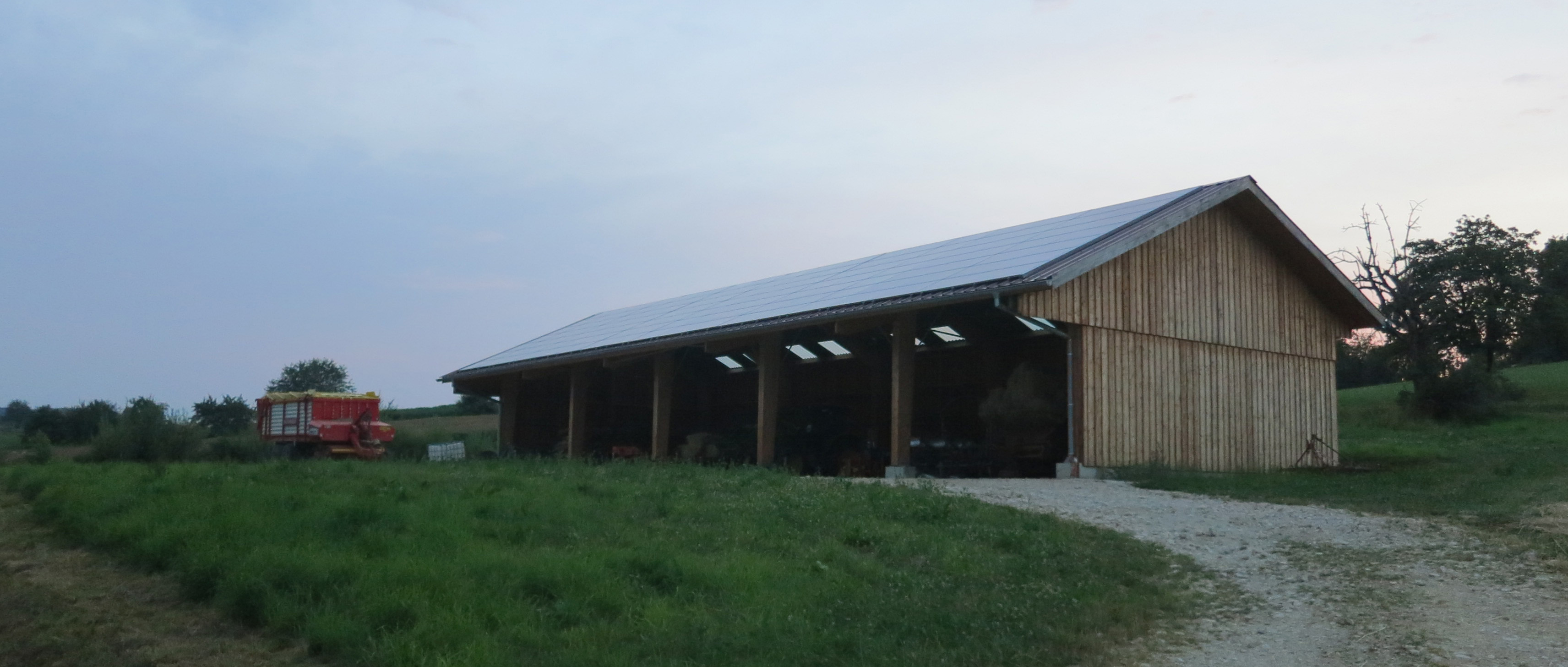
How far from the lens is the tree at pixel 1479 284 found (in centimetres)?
4300

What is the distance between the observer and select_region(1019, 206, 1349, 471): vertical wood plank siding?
1761cm

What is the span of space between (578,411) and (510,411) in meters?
5.27

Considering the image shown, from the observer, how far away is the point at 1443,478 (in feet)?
53.2

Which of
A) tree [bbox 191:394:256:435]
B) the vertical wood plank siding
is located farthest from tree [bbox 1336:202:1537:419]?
tree [bbox 191:394:256:435]

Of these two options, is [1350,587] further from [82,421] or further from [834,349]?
[82,421]

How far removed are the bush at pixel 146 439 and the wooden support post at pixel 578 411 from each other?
8.14 metres

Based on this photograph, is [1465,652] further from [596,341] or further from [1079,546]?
[596,341]

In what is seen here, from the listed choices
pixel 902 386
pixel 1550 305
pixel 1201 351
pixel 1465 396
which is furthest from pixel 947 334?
pixel 1550 305

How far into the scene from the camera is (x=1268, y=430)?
832 inches

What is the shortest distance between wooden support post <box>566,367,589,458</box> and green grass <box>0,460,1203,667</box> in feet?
49.6

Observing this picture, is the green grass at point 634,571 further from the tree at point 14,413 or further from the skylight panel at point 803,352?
the tree at point 14,413

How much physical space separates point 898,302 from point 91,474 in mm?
11148

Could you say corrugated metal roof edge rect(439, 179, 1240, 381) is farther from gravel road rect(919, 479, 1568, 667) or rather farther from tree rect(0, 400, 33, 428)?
tree rect(0, 400, 33, 428)

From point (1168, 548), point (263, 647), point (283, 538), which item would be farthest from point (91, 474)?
point (1168, 548)
